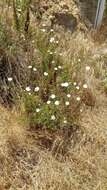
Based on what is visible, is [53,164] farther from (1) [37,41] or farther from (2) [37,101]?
(1) [37,41]

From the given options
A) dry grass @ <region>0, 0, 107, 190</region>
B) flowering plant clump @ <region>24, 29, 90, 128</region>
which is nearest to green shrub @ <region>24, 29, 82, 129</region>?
flowering plant clump @ <region>24, 29, 90, 128</region>

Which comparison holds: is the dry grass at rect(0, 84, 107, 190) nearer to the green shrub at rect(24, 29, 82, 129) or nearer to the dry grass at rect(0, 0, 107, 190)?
the dry grass at rect(0, 0, 107, 190)

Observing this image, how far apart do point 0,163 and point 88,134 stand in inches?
31.2

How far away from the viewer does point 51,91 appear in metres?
3.57

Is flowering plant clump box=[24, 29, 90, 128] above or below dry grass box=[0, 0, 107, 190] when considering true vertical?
above

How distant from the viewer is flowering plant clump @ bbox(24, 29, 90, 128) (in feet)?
10.9

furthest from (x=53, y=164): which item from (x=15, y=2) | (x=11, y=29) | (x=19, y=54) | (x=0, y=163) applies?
(x=15, y=2)

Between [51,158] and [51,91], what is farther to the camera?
[51,91]

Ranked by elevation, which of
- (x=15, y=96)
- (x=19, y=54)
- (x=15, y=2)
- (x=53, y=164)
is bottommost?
(x=53, y=164)

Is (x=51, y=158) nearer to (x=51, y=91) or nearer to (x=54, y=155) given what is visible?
(x=54, y=155)

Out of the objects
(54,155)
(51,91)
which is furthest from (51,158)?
(51,91)

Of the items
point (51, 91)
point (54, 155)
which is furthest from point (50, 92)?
point (54, 155)

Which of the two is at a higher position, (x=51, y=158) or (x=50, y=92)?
(x=50, y=92)

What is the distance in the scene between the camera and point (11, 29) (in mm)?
4023
